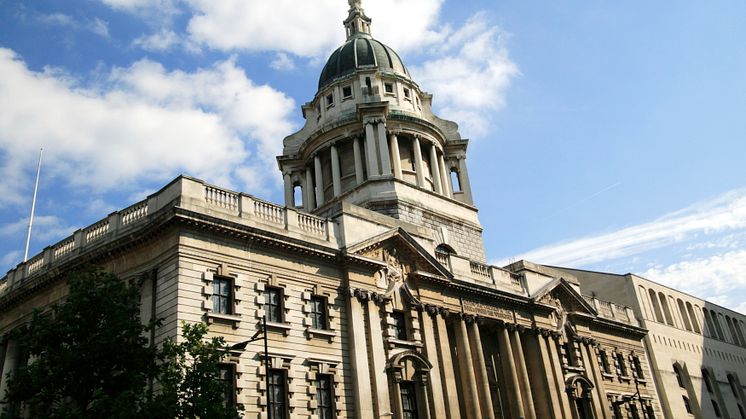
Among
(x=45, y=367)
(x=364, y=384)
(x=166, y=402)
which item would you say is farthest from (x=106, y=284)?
(x=364, y=384)

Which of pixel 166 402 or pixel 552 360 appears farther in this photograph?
pixel 552 360

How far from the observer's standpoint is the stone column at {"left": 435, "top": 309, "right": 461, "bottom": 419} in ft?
107

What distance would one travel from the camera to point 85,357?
20.2 m

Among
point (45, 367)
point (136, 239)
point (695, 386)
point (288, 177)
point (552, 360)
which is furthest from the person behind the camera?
point (695, 386)

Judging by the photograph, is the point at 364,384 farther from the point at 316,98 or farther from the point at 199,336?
the point at 316,98

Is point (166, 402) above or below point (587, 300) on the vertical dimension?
below

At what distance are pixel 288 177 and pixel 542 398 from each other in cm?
2421

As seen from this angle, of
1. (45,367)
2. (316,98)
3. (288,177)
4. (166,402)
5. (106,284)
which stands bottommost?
(166,402)

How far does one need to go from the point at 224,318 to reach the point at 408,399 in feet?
34.3

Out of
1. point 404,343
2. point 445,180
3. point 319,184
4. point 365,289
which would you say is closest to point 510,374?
point 404,343

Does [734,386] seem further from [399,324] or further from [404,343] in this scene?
[404,343]

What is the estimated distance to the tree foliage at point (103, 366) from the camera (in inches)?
781

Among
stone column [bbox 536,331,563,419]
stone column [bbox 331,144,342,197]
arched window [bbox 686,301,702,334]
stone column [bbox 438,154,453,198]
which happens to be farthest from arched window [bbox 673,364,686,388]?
stone column [bbox 331,144,342,197]

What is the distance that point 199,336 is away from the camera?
69.9 ft
